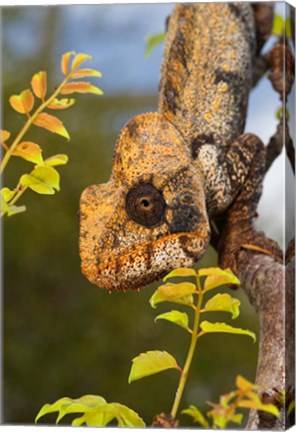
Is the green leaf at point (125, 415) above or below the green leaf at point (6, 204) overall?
below

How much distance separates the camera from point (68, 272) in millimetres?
3674

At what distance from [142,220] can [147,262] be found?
0.10 meters

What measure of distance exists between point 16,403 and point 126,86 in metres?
1.05

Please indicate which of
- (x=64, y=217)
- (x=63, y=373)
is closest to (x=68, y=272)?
(x=64, y=217)

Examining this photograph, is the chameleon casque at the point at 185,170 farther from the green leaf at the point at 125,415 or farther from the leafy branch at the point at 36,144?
the green leaf at the point at 125,415

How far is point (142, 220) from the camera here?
8.05 feet

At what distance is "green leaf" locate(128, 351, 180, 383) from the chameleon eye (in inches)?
13.3

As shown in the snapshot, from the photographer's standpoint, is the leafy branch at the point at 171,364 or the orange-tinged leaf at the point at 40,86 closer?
the leafy branch at the point at 171,364

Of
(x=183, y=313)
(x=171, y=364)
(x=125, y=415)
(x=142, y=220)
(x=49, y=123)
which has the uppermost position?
(x=49, y=123)

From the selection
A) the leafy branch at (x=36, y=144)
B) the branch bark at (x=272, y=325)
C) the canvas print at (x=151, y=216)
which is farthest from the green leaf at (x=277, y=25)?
the branch bark at (x=272, y=325)

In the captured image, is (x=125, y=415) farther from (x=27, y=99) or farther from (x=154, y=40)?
(x=154, y=40)

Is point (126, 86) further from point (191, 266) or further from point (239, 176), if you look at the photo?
point (191, 266)

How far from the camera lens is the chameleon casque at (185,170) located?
2445mm

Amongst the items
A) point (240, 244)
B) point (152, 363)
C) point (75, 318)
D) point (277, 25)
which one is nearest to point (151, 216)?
point (240, 244)
